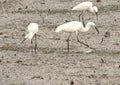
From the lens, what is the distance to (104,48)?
551 inches

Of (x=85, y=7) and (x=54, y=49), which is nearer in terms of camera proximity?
(x=54, y=49)

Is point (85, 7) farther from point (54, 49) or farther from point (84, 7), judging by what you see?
point (54, 49)

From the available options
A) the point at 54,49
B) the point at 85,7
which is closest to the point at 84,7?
the point at 85,7

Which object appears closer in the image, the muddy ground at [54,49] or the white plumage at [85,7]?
the muddy ground at [54,49]

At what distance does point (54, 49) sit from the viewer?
553 inches

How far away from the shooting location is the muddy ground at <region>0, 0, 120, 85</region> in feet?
38.1

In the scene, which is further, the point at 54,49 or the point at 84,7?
the point at 84,7

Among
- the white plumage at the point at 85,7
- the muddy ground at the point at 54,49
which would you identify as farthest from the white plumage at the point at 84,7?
the muddy ground at the point at 54,49

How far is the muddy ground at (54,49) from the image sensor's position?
1162cm

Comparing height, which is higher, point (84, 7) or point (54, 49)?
point (84, 7)

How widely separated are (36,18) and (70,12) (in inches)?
50.8

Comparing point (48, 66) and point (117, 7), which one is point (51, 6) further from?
point (48, 66)

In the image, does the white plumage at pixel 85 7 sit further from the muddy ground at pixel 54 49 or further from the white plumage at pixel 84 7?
the muddy ground at pixel 54 49

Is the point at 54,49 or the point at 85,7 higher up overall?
the point at 85,7
